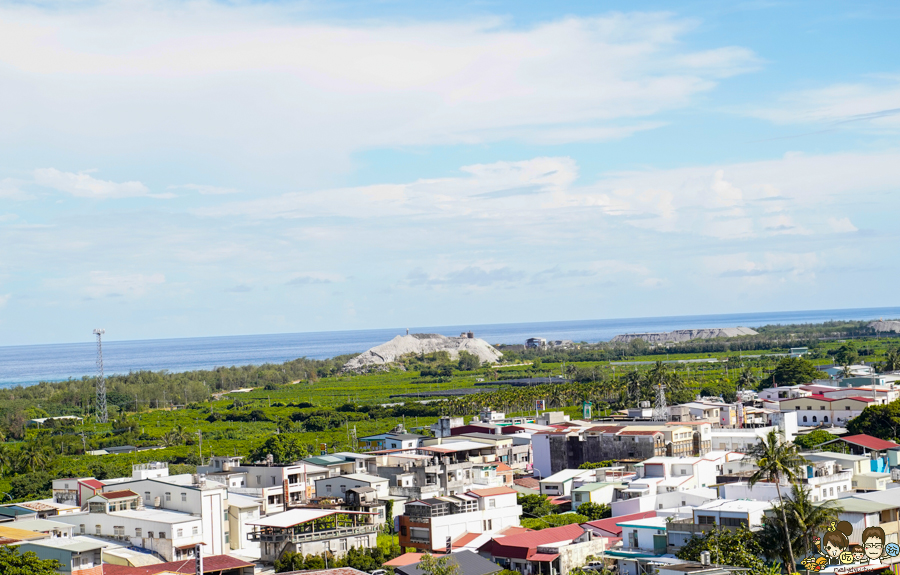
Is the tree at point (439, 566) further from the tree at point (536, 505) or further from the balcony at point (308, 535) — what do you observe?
the tree at point (536, 505)

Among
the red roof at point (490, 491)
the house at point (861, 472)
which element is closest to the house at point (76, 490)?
the red roof at point (490, 491)

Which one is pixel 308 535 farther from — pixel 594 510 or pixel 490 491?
pixel 594 510

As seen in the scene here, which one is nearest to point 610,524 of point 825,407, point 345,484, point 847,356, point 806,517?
point 806,517

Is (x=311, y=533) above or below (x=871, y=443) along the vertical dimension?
below

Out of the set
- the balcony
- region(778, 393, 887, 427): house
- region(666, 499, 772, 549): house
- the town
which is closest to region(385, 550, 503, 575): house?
the town

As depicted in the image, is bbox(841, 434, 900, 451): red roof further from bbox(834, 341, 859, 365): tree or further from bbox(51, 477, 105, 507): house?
bbox(834, 341, 859, 365): tree

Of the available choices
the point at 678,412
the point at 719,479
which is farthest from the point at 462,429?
the point at 719,479

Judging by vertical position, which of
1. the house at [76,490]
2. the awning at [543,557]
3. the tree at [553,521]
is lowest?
the tree at [553,521]
